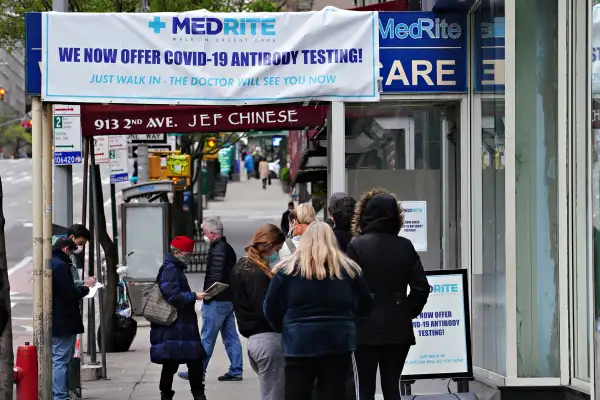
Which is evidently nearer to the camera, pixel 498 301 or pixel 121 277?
pixel 498 301

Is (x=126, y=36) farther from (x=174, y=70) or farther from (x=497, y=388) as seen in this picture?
(x=497, y=388)

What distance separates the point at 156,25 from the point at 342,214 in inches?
87.6

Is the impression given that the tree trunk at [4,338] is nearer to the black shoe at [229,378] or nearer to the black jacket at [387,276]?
the black jacket at [387,276]

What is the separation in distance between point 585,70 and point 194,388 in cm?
469

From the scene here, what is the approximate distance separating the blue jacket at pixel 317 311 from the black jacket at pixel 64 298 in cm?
353

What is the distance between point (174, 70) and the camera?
29.7 ft

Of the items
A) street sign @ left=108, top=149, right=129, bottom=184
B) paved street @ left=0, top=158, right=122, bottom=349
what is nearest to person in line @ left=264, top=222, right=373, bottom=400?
street sign @ left=108, top=149, right=129, bottom=184

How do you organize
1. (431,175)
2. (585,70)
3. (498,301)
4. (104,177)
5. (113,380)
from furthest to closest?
(104,177), (113,380), (431,175), (498,301), (585,70)

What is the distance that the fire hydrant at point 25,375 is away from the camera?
8227 millimetres

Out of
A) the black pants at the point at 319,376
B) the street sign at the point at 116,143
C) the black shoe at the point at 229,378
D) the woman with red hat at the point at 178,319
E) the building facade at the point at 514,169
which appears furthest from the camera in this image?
the street sign at the point at 116,143

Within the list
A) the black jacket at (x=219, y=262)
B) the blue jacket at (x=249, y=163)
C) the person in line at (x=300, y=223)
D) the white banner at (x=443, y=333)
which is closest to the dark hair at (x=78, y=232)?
the black jacket at (x=219, y=262)

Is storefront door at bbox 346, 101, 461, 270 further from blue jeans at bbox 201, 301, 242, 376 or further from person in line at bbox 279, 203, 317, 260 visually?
blue jeans at bbox 201, 301, 242, 376

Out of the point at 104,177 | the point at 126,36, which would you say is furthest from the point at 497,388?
the point at 104,177

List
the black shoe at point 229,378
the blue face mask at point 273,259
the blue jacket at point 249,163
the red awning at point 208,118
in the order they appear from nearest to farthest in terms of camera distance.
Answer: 1. the blue face mask at point 273,259
2. the red awning at point 208,118
3. the black shoe at point 229,378
4. the blue jacket at point 249,163
